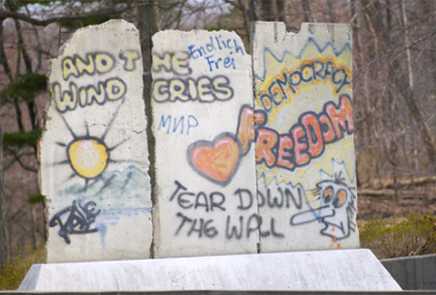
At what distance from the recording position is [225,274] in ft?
40.0

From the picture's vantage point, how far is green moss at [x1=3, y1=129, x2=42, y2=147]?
25884mm

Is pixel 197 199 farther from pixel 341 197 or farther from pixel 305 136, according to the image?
pixel 341 197

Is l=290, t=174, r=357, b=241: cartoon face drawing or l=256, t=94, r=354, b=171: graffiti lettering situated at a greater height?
l=256, t=94, r=354, b=171: graffiti lettering

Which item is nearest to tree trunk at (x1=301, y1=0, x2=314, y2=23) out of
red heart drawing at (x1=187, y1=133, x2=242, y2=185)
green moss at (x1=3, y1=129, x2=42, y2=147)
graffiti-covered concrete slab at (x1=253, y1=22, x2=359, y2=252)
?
green moss at (x1=3, y1=129, x2=42, y2=147)

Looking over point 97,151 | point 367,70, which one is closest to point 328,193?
point 97,151

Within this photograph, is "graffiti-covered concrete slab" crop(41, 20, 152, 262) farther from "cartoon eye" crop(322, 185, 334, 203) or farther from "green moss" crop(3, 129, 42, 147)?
"green moss" crop(3, 129, 42, 147)

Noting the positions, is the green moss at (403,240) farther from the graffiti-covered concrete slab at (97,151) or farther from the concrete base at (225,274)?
the graffiti-covered concrete slab at (97,151)

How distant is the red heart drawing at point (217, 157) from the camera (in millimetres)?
12422

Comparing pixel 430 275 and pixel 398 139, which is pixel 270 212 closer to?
pixel 430 275

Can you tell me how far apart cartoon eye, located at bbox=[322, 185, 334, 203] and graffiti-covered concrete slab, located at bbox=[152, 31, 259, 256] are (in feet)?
2.98

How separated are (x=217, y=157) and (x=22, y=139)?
1494cm

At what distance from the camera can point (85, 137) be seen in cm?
1200

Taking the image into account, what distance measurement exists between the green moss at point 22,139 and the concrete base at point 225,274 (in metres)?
13.8

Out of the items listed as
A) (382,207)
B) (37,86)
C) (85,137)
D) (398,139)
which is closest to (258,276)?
(85,137)
